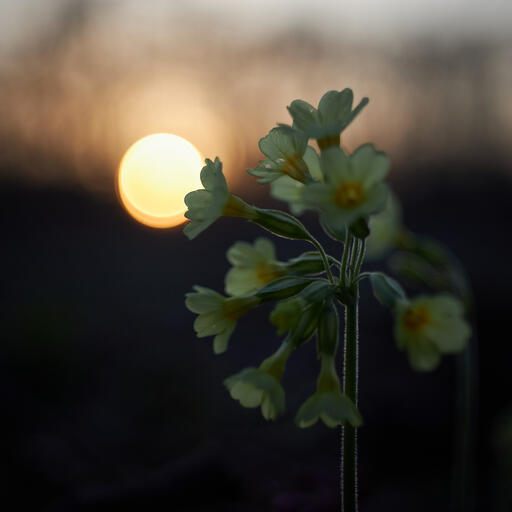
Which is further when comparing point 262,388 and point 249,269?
point 249,269

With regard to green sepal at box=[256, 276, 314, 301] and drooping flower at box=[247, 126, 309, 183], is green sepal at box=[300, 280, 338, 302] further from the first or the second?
drooping flower at box=[247, 126, 309, 183]

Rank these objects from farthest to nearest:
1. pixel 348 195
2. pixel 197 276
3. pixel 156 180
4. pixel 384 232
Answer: pixel 156 180
pixel 197 276
pixel 384 232
pixel 348 195

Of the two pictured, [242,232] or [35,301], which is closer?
[35,301]

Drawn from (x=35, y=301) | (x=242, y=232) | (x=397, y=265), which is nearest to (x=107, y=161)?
(x=242, y=232)

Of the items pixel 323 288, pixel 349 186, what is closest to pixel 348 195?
pixel 349 186

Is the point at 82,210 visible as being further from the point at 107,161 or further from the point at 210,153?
the point at 210,153

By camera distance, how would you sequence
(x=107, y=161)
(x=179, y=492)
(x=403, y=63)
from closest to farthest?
(x=179, y=492) < (x=107, y=161) < (x=403, y=63)

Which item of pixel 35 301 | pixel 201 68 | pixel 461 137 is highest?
pixel 201 68

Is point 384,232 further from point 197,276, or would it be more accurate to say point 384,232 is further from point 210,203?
point 197,276
